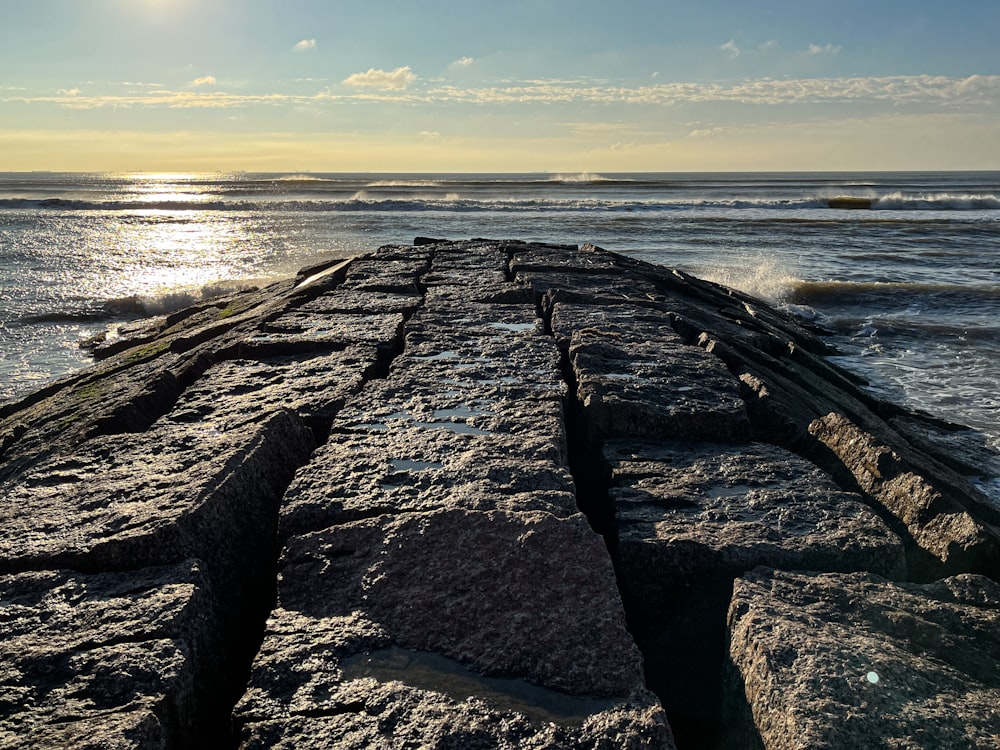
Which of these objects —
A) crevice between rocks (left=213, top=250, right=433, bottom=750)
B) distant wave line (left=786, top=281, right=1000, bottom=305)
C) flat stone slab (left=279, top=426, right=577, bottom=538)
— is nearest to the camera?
crevice between rocks (left=213, top=250, right=433, bottom=750)

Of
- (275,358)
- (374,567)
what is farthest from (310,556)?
(275,358)

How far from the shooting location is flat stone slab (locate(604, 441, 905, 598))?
1.94m

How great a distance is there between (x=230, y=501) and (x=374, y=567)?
1.61 feet

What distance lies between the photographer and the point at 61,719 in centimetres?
139

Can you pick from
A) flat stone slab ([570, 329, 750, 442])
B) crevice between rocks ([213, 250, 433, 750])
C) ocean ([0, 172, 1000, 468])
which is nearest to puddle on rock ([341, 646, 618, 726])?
crevice between rocks ([213, 250, 433, 750])

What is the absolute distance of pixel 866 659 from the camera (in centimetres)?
153

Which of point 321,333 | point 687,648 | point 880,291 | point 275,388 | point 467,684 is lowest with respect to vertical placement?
point 687,648

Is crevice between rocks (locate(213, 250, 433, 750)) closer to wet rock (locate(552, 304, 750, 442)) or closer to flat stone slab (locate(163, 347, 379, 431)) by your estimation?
flat stone slab (locate(163, 347, 379, 431))

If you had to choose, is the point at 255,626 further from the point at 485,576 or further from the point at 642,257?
the point at 642,257

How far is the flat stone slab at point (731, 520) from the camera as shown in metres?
1.94

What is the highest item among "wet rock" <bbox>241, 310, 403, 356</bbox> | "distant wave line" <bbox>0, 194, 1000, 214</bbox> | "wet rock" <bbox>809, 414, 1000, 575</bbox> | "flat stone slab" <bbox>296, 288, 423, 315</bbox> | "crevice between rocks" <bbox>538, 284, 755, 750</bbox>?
"distant wave line" <bbox>0, 194, 1000, 214</bbox>

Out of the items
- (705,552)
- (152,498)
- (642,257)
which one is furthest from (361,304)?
(642,257)

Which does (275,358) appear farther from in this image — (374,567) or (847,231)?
(847,231)

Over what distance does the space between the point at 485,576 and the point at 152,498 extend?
3.10 ft
